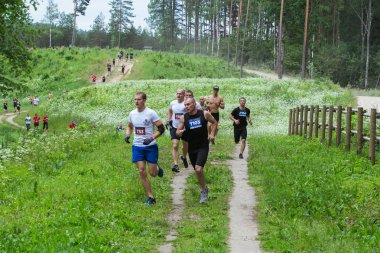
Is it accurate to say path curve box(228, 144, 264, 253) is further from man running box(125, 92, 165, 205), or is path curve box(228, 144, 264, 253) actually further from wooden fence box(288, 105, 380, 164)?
wooden fence box(288, 105, 380, 164)

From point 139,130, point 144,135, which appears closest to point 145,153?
point 144,135

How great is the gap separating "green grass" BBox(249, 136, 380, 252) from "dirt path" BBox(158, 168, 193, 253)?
58.0 inches

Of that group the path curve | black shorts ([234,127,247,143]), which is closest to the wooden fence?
black shorts ([234,127,247,143])

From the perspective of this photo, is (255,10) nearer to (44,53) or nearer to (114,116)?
(44,53)

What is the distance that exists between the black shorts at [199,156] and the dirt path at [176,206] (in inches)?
35.5

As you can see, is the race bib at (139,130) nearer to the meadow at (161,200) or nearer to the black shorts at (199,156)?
the black shorts at (199,156)

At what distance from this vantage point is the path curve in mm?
7508

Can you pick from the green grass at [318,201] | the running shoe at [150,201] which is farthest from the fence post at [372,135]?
the running shoe at [150,201]

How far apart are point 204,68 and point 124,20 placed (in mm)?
48775

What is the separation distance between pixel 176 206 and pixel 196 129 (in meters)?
1.62

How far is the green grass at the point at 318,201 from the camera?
740cm

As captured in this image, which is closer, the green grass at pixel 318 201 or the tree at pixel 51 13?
the green grass at pixel 318 201

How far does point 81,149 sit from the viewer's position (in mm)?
17500

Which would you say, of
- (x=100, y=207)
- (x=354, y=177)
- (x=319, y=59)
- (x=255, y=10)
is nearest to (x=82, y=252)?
(x=100, y=207)
